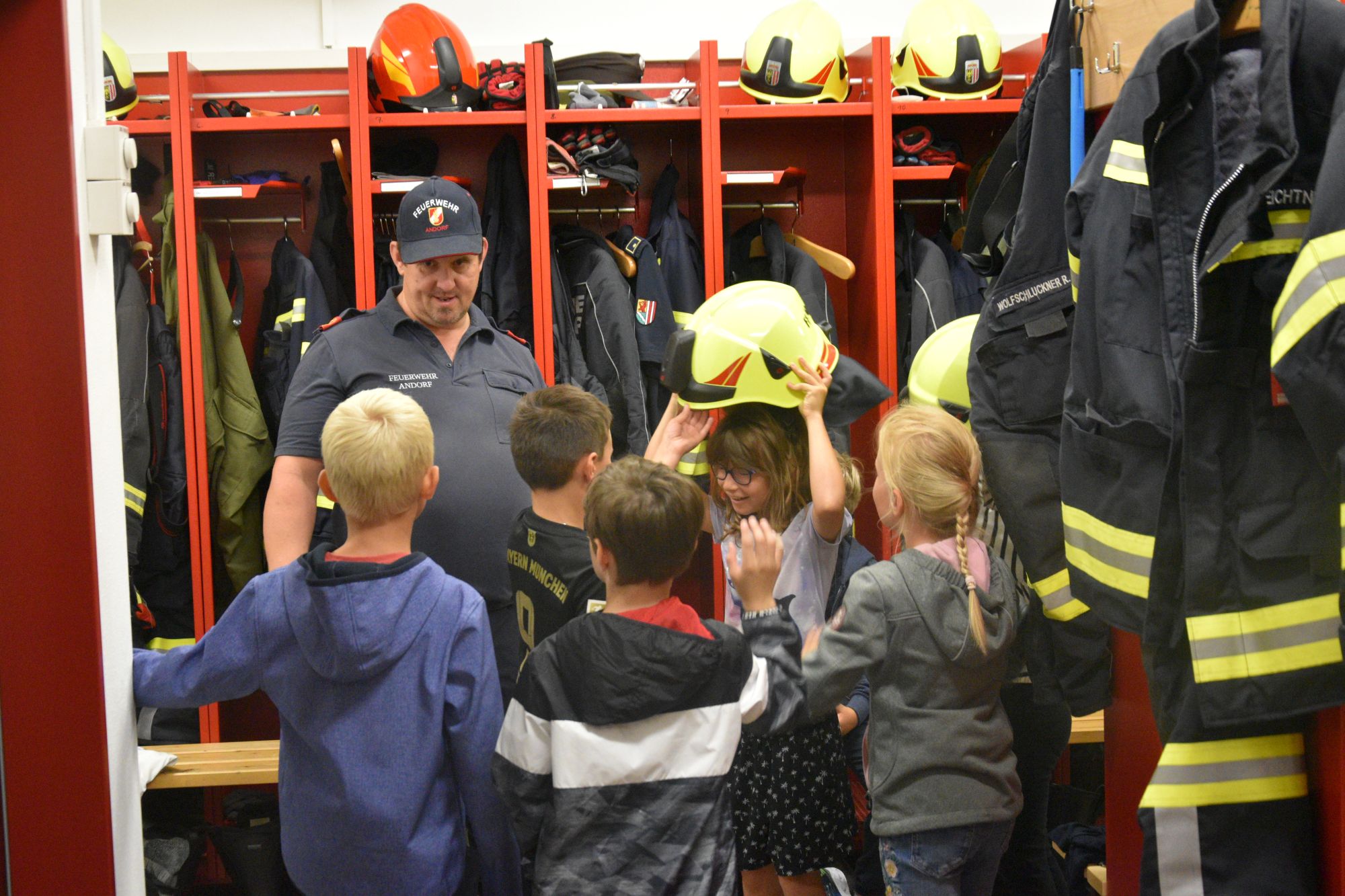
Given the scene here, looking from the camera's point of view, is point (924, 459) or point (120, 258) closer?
point (924, 459)

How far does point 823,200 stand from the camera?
4.93 m

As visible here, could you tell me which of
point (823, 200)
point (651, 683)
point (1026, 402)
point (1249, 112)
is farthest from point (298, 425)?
point (823, 200)

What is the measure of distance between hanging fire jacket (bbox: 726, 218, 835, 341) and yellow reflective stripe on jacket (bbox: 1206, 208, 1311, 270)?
8.93 feet

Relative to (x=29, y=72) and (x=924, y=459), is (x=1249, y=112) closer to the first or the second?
(x=924, y=459)

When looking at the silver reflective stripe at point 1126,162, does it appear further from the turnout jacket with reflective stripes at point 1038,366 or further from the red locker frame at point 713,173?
the red locker frame at point 713,173

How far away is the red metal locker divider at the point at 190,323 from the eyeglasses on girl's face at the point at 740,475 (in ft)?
7.22

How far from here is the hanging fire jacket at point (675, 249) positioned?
14.6 feet

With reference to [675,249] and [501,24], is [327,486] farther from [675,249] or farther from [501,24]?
[501,24]

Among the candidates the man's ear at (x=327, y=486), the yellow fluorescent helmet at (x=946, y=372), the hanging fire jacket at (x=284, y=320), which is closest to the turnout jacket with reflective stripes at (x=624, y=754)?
the man's ear at (x=327, y=486)

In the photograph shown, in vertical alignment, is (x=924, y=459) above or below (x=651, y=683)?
above

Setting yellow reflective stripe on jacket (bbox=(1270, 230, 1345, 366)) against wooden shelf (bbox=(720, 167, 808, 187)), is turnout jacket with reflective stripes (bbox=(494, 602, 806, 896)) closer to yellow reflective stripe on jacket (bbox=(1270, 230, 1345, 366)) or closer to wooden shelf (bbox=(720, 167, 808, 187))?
yellow reflective stripe on jacket (bbox=(1270, 230, 1345, 366))

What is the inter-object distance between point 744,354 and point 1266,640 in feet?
A: 4.69

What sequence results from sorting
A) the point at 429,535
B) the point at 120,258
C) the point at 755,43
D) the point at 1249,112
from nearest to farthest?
the point at 1249,112
the point at 429,535
the point at 120,258
the point at 755,43

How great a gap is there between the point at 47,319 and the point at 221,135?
10.3 ft
